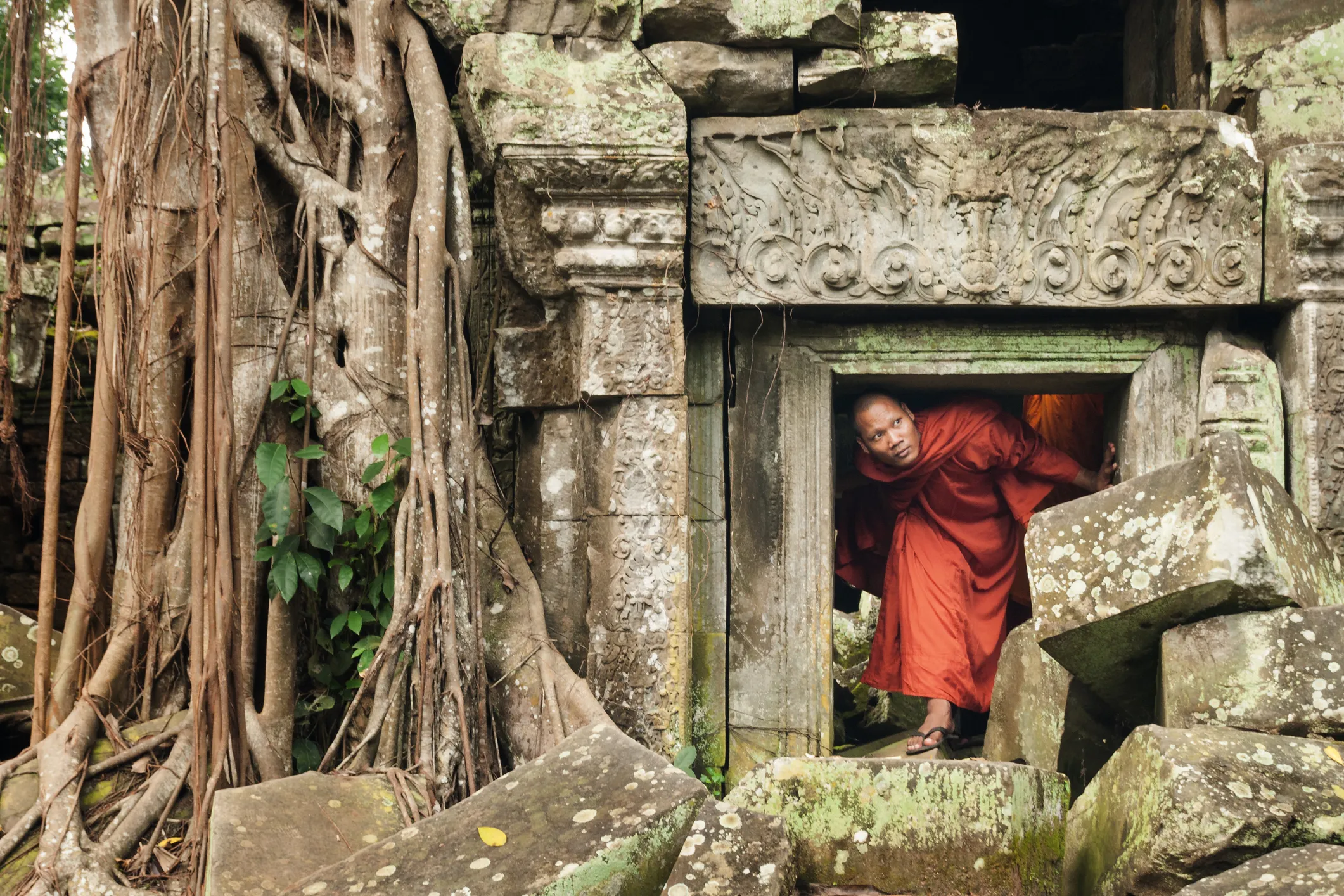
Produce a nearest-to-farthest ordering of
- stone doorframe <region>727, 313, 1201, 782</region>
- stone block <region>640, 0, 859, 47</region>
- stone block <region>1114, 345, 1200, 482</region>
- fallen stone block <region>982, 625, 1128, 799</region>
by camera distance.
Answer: fallen stone block <region>982, 625, 1128, 799</region>, stone block <region>640, 0, 859, 47</region>, stone doorframe <region>727, 313, 1201, 782</region>, stone block <region>1114, 345, 1200, 482</region>

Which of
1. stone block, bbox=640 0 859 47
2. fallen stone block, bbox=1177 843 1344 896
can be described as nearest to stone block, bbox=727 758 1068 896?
fallen stone block, bbox=1177 843 1344 896

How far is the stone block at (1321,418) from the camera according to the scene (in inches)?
175

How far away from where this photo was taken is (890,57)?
14.3ft

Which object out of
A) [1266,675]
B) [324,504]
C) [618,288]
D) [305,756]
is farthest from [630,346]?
[1266,675]

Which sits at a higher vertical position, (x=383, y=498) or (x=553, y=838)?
(x=383, y=498)

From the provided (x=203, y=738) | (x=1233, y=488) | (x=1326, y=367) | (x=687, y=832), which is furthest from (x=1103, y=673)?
(x=203, y=738)

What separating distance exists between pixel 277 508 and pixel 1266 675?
2.78 metres

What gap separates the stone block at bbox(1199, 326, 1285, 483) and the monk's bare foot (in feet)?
4.67

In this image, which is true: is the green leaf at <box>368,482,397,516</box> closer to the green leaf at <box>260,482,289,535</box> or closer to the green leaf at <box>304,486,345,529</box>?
the green leaf at <box>304,486,345,529</box>

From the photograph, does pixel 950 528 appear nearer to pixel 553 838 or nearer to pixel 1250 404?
pixel 1250 404

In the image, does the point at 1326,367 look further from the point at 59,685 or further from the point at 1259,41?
the point at 59,685

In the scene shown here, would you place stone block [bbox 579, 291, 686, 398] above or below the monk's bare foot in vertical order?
above

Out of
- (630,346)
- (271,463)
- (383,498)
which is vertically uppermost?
(630,346)

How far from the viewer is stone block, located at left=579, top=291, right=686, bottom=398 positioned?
4281mm
